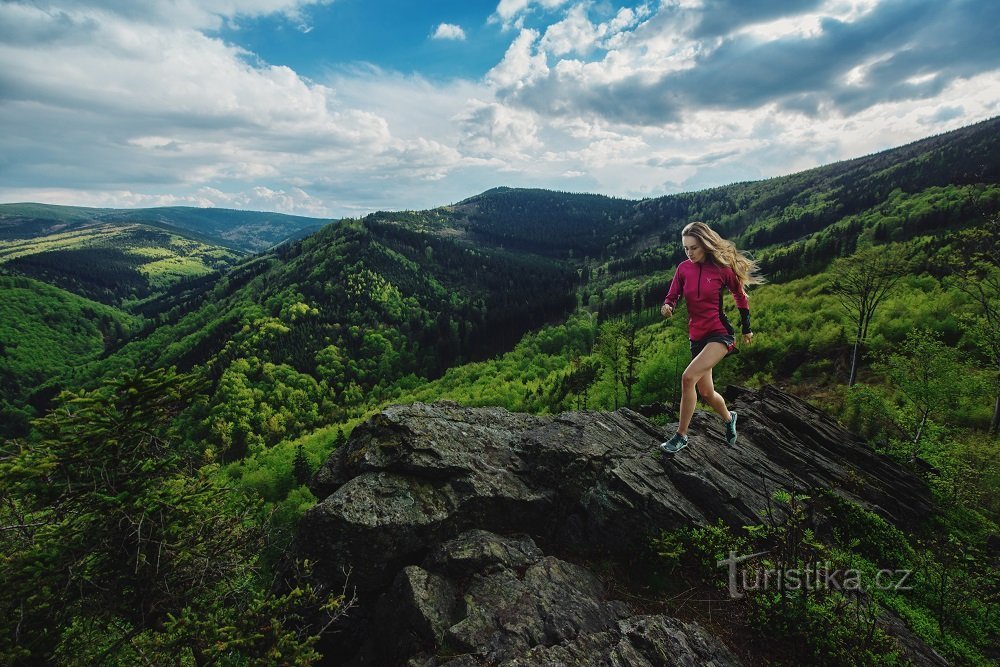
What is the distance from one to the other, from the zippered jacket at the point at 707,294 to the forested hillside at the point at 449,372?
6283 mm

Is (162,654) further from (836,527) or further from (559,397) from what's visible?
(559,397)

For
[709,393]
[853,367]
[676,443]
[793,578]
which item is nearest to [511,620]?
[793,578]

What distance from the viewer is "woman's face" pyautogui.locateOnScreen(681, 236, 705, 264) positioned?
8.14m

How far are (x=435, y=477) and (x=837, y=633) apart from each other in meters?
8.94

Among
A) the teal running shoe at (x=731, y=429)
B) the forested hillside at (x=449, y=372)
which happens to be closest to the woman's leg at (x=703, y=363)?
the teal running shoe at (x=731, y=429)

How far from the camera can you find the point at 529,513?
37.4 ft

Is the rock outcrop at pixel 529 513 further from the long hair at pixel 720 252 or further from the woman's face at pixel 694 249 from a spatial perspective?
the woman's face at pixel 694 249

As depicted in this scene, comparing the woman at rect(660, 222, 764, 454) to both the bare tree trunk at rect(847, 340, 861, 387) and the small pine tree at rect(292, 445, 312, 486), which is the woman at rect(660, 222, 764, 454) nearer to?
the bare tree trunk at rect(847, 340, 861, 387)

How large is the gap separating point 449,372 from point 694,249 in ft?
302

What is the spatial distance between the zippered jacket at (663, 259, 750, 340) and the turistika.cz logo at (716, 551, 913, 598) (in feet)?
13.9

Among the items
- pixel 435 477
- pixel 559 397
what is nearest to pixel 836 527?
pixel 435 477

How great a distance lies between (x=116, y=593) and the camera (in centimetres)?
798

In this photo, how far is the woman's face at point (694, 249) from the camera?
26.7 ft

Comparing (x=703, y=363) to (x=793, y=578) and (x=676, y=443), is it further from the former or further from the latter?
(x=793, y=578)
